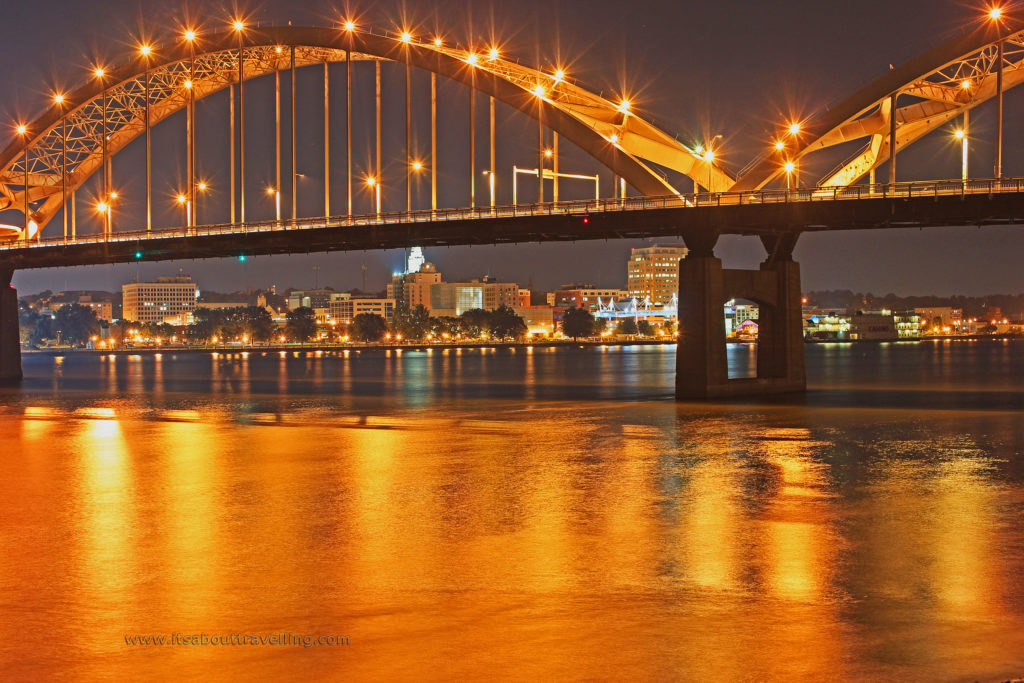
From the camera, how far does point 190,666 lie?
1149 cm

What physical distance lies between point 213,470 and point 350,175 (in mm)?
47934

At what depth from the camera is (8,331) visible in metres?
85.4

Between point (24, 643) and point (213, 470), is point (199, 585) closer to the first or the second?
point (24, 643)

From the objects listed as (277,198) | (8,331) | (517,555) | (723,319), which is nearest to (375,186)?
(277,198)

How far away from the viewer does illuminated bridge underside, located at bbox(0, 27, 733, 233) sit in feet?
202

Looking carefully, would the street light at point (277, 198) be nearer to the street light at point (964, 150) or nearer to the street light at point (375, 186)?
the street light at point (375, 186)

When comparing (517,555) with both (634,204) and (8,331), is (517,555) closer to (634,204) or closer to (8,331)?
(634,204)

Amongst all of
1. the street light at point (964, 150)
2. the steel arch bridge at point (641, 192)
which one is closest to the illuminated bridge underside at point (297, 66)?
the steel arch bridge at point (641, 192)

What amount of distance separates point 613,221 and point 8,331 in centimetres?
5344

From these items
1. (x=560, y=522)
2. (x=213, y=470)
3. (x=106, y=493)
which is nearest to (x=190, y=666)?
(x=560, y=522)

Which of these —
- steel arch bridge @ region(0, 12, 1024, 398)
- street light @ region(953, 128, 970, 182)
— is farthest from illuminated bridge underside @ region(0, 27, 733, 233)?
street light @ region(953, 128, 970, 182)

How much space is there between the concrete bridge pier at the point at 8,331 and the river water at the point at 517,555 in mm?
53710

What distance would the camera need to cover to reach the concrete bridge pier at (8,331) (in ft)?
277

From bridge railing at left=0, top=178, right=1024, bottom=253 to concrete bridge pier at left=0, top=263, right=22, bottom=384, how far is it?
11070 mm
